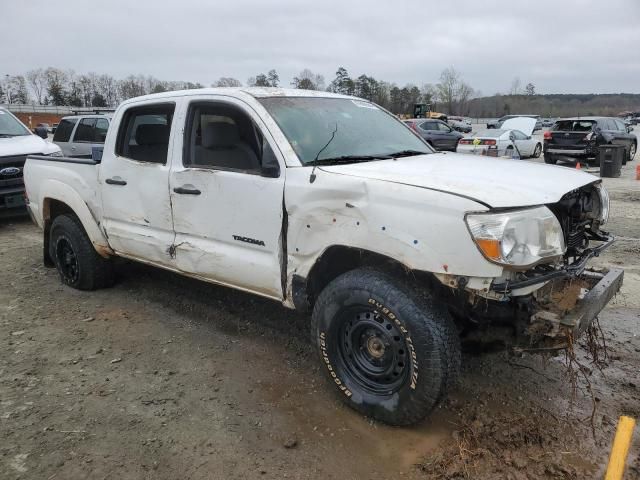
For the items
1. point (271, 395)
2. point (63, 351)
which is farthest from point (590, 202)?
point (63, 351)

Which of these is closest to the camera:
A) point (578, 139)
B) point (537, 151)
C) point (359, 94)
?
point (578, 139)

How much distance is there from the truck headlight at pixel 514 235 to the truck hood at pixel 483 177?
63mm

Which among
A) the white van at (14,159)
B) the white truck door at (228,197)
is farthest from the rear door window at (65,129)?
the white truck door at (228,197)

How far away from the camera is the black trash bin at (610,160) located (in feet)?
47.4

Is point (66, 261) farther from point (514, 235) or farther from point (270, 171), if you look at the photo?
point (514, 235)

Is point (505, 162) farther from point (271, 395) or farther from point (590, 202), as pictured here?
point (271, 395)

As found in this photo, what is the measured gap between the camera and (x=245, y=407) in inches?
128

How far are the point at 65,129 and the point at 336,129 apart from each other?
10627 mm

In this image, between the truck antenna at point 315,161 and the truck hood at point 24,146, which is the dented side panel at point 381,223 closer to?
the truck antenna at point 315,161

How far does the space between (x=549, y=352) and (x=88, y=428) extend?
8.64 ft

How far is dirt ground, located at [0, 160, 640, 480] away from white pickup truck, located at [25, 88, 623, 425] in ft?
1.02

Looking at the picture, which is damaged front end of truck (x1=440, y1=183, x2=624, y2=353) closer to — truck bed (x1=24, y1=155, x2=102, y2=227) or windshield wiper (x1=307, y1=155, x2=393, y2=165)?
windshield wiper (x1=307, y1=155, x2=393, y2=165)

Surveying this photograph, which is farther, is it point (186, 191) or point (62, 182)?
point (62, 182)

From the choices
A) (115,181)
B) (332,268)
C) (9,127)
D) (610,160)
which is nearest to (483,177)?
(332,268)
